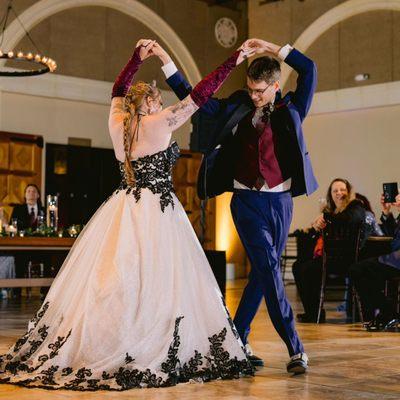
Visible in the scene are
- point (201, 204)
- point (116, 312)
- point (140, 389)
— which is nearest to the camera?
point (140, 389)

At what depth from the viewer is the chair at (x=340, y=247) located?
688 cm

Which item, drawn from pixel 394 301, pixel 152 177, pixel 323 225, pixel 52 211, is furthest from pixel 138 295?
pixel 52 211

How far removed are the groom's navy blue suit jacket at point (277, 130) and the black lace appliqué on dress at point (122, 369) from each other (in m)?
0.80

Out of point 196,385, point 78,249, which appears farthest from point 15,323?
point 196,385

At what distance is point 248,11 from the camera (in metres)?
15.6

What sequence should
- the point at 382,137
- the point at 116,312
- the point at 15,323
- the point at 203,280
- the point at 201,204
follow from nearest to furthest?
1. the point at 116,312
2. the point at 203,280
3. the point at 15,323
4. the point at 382,137
5. the point at 201,204

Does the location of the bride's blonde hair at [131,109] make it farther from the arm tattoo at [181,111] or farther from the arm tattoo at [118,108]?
the arm tattoo at [181,111]

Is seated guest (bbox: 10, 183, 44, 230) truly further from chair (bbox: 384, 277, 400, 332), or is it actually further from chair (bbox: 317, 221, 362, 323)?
chair (bbox: 384, 277, 400, 332)

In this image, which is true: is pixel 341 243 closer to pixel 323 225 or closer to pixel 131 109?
pixel 323 225

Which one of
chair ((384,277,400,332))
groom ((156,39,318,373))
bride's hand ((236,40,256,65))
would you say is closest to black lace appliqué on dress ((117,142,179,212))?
groom ((156,39,318,373))

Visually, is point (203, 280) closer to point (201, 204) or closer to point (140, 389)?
point (140, 389)

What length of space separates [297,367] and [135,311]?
2.73 feet

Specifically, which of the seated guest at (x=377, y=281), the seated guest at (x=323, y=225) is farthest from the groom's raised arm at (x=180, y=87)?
the seated guest at (x=323, y=225)

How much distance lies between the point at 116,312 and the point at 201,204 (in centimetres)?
1143
